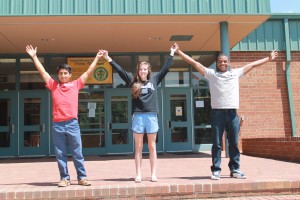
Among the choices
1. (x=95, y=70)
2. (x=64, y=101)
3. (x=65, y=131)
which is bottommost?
(x=65, y=131)

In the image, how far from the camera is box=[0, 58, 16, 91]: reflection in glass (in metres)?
12.1

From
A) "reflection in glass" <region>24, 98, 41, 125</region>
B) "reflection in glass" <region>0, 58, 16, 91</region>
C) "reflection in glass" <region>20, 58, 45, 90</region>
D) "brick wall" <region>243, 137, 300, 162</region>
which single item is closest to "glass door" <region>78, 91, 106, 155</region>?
"reflection in glass" <region>24, 98, 41, 125</region>

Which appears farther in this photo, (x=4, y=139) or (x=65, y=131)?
(x=4, y=139)

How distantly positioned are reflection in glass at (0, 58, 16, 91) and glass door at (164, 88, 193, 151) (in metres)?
5.09

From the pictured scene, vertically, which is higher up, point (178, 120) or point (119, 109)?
point (119, 109)

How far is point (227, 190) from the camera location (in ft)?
16.0

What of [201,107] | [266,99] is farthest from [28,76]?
[266,99]

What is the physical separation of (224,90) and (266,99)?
7.28 m

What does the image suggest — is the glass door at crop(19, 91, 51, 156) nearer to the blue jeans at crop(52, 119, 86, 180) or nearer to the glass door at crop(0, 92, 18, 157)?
the glass door at crop(0, 92, 18, 157)

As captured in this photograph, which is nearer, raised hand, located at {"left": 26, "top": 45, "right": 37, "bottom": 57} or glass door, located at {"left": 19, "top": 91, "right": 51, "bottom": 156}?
raised hand, located at {"left": 26, "top": 45, "right": 37, "bottom": 57}

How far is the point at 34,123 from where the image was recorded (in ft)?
39.3

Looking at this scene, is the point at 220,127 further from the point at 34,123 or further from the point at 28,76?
the point at 28,76

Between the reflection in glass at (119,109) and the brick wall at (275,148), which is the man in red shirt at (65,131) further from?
the reflection in glass at (119,109)

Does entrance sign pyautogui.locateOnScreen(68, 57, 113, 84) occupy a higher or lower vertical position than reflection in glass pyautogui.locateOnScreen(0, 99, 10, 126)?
higher
